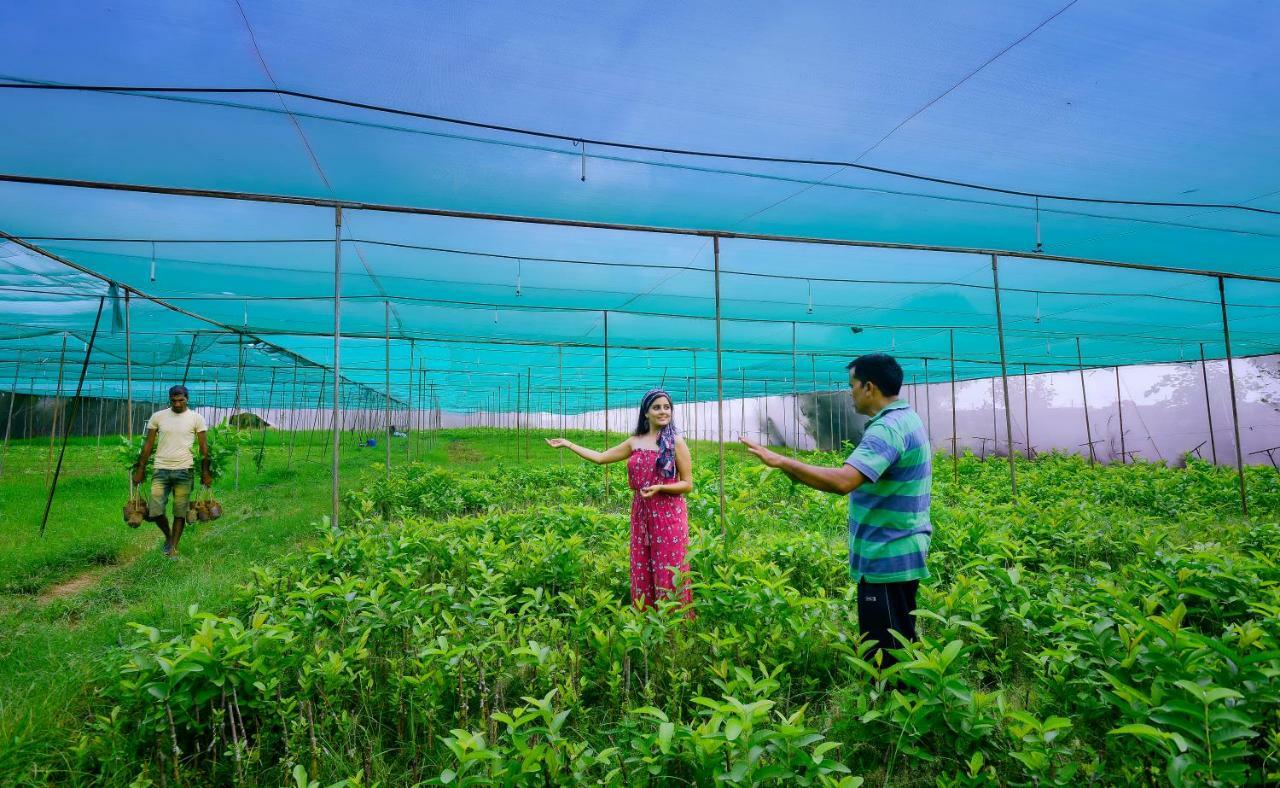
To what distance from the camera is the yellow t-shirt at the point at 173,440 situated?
657 cm

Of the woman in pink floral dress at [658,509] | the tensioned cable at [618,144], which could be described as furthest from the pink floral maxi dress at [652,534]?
the tensioned cable at [618,144]

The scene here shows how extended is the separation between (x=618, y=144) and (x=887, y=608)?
13.5 feet

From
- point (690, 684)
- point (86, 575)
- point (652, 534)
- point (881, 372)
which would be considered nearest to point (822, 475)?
point (881, 372)

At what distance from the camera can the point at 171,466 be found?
6.56 m

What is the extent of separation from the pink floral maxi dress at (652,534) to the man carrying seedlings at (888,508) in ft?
4.66

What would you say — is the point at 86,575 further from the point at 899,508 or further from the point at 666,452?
the point at 899,508

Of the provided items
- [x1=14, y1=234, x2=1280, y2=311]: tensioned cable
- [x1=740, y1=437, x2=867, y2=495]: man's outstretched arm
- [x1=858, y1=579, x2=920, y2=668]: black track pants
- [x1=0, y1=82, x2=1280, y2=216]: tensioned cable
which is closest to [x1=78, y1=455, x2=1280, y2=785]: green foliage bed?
[x1=858, y1=579, x2=920, y2=668]: black track pants

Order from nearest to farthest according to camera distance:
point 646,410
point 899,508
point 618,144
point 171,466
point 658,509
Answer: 1. point 899,508
2. point 658,509
3. point 646,410
4. point 618,144
5. point 171,466

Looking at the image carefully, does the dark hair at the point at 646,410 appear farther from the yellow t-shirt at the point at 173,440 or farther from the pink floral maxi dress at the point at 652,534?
the yellow t-shirt at the point at 173,440

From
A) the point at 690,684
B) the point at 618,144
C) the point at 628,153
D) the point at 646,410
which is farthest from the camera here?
the point at 628,153

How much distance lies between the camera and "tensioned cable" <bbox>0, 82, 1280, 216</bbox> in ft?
13.9

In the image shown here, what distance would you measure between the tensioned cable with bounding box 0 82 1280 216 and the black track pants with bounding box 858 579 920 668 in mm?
3870

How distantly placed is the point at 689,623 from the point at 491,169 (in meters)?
4.38

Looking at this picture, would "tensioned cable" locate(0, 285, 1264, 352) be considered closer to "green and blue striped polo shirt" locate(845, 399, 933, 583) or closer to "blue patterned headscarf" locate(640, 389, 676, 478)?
"blue patterned headscarf" locate(640, 389, 676, 478)
